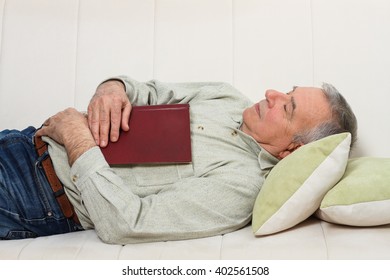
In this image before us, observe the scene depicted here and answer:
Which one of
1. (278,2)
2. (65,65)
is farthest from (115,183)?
(278,2)

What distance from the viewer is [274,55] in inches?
73.7

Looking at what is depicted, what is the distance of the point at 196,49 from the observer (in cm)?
191

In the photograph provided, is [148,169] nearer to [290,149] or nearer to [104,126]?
[104,126]

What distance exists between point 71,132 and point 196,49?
60 centimetres

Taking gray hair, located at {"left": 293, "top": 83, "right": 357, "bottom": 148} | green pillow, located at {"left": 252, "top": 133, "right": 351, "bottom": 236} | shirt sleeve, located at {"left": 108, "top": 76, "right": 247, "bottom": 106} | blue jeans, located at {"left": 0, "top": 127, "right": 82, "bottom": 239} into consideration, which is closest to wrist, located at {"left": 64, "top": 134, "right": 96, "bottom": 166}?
blue jeans, located at {"left": 0, "top": 127, "right": 82, "bottom": 239}

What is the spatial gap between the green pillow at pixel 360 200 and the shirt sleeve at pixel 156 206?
23cm

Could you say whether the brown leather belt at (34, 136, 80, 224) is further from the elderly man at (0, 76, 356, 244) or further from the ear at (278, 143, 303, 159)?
the ear at (278, 143, 303, 159)

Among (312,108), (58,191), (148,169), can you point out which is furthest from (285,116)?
(58,191)

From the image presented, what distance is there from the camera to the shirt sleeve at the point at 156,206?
1.36 metres

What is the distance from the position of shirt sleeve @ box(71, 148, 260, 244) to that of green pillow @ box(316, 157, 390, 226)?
0.23 meters

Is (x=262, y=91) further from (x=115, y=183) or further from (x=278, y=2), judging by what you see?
(x=115, y=183)

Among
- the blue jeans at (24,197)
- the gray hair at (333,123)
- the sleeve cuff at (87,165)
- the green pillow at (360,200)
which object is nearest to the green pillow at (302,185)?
the green pillow at (360,200)

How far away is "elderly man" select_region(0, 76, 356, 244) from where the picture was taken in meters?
1.38

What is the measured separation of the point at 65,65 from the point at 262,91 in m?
0.66
